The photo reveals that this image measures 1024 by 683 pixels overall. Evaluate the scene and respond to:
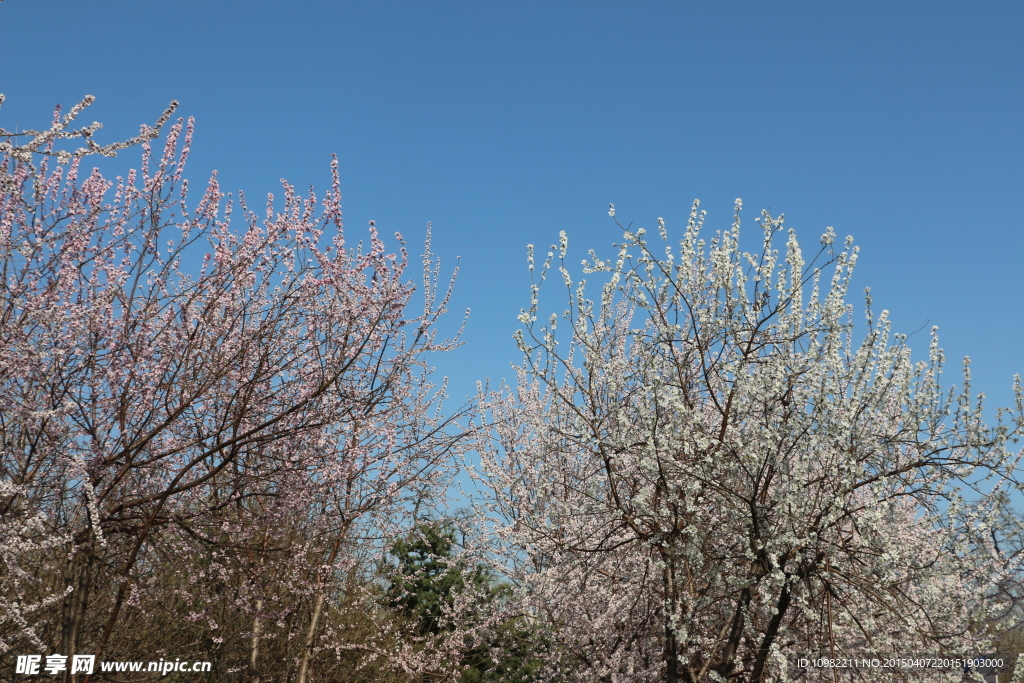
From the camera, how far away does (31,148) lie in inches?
148

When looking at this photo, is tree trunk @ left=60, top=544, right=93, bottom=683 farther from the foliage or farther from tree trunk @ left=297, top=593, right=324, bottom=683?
the foliage

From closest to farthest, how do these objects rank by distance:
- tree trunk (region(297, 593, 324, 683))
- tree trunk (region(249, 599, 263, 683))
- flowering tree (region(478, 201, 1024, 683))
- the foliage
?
flowering tree (region(478, 201, 1024, 683)) → tree trunk (region(297, 593, 324, 683)) → tree trunk (region(249, 599, 263, 683)) → the foliage

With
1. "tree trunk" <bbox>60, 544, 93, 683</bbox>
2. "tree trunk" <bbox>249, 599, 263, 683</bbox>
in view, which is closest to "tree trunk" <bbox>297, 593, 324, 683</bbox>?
"tree trunk" <bbox>249, 599, 263, 683</bbox>

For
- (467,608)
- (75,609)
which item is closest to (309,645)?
(467,608)

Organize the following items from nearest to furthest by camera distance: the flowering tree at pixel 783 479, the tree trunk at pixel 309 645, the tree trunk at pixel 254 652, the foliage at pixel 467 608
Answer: the flowering tree at pixel 783 479 → the tree trunk at pixel 309 645 → the tree trunk at pixel 254 652 → the foliage at pixel 467 608

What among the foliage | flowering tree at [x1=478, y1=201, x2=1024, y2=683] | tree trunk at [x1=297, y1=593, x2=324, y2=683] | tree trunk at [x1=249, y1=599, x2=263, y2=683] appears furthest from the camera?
the foliage

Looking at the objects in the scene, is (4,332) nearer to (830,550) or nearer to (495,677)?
(830,550)

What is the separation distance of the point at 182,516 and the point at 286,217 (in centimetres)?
270

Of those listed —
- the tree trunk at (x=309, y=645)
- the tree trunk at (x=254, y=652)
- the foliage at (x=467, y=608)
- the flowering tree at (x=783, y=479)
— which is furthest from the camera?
the foliage at (x=467, y=608)

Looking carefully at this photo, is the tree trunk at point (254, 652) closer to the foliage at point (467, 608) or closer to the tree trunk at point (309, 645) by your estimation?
the tree trunk at point (309, 645)

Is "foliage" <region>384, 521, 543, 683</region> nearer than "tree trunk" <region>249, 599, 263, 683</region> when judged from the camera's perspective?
No

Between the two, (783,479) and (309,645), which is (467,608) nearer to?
(309,645)

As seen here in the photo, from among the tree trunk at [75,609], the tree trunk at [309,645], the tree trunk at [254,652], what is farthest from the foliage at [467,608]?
the tree trunk at [75,609]

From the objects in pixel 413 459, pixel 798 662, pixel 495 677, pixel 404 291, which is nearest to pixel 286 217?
pixel 404 291
